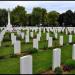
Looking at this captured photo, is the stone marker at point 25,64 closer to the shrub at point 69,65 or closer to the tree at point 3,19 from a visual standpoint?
the shrub at point 69,65

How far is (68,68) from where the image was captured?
33.9 feet

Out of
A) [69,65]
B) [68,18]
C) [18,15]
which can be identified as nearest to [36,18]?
[18,15]

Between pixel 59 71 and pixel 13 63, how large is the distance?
10.7ft

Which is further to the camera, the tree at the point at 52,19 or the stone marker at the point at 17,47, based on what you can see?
the tree at the point at 52,19

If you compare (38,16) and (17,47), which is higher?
(38,16)

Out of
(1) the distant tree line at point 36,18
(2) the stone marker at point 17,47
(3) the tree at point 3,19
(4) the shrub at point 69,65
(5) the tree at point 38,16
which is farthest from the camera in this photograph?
(3) the tree at point 3,19

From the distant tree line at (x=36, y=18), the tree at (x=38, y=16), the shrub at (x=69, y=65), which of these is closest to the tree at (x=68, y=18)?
the distant tree line at (x=36, y=18)

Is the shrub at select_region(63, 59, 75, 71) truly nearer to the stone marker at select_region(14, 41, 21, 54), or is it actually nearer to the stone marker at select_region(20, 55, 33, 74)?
the stone marker at select_region(20, 55, 33, 74)

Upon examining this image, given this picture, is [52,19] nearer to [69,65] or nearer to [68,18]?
[68,18]

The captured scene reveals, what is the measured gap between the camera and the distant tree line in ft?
228

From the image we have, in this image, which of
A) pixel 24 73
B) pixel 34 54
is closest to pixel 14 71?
pixel 24 73

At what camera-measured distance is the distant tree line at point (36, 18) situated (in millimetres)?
69625

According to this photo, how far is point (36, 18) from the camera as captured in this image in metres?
70.1

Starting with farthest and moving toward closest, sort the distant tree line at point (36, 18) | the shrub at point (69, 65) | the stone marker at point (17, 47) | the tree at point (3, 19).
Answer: the tree at point (3, 19) < the distant tree line at point (36, 18) < the stone marker at point (17, 47) < the shrub at point (69, 65)
